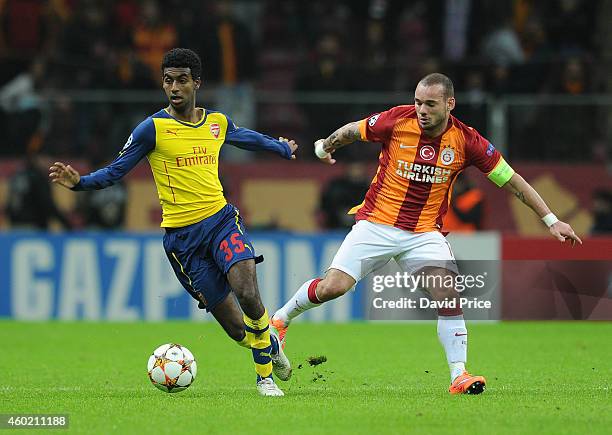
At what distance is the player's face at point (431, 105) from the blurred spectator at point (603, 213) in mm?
8771

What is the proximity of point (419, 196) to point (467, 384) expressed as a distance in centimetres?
147

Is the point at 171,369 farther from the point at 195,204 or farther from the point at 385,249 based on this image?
the point at 385,249

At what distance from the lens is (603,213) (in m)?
17.2

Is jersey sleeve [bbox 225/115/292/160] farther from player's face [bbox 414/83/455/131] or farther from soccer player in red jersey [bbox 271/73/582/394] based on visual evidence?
player's face [bbox 414/83/455/131]

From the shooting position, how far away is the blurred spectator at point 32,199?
17.2m

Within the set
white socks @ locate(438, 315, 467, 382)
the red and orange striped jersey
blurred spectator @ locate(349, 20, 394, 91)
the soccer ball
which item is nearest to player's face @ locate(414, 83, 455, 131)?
the red and orange striped jersey

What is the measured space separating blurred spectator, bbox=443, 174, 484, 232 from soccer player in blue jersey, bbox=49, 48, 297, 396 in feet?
25.4

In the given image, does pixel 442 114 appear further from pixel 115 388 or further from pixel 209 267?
pixel 115 388

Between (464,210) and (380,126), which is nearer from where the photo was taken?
(380,126)

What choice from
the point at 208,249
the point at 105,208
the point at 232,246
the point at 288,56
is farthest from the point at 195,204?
the point at 288,56

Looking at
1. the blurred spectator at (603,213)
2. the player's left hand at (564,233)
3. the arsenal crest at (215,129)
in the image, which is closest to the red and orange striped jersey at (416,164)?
the player's left hand at (564,233)

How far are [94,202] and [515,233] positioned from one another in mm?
6196

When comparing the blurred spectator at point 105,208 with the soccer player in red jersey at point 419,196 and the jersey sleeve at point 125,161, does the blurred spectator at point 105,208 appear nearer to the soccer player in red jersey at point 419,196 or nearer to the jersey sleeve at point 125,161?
the soccer player in red jersey at point 419,196

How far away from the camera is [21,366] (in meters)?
11.2
